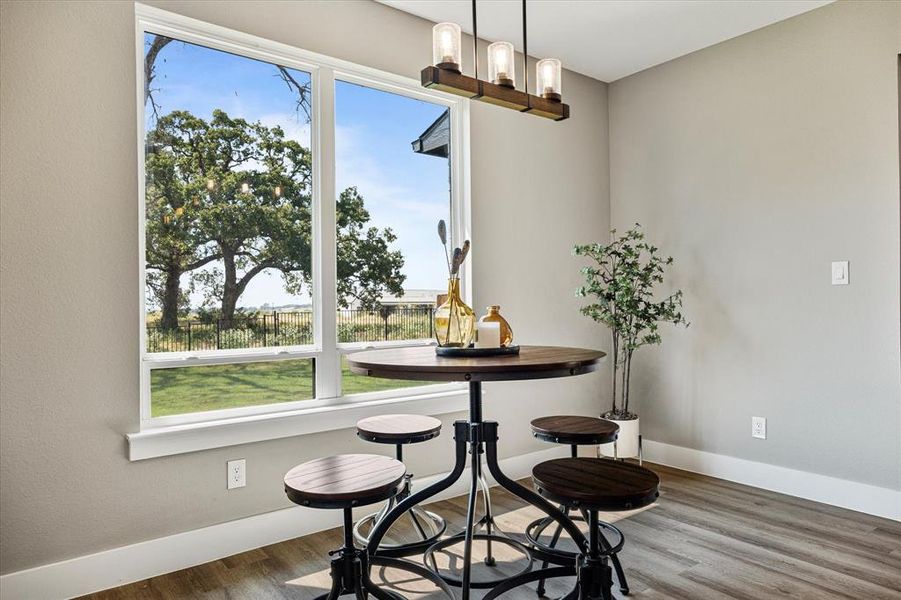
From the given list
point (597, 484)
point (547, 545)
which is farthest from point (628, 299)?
point (597, 484)

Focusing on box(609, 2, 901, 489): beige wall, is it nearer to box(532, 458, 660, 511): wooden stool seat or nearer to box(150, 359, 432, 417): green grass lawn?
box(532, 458, 660, 511): wooden stool seat

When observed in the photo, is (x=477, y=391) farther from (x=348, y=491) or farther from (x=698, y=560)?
(x=698, y=560)

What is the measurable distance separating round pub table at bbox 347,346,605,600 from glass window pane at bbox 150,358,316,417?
0.80 metres

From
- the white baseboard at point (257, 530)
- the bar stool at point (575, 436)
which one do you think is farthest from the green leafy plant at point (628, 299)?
the bar stool at point (575, 436)

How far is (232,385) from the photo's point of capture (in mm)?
2740

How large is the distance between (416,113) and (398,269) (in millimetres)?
954

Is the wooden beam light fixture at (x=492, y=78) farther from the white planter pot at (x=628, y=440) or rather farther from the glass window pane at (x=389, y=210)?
the white planter pot at (x=628, y=440)

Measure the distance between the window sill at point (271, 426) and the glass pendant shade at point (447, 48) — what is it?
5.66 feet

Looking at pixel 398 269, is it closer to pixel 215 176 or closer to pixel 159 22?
pixel 215 176

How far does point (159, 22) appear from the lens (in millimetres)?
2531

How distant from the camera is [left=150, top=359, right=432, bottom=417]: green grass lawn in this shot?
2.55 metres

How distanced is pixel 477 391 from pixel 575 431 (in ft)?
1.47

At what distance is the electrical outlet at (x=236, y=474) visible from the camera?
2621 mm

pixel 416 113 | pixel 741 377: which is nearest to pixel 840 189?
pixel 741 377
